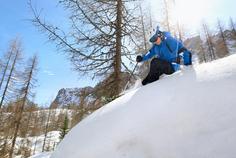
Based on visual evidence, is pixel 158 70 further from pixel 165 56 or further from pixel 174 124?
pixel 174 124

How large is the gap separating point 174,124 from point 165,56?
8.17 feet

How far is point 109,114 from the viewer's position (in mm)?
2984

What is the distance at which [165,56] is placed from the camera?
4.36m

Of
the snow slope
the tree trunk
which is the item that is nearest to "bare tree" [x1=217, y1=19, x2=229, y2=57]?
the tree trunk

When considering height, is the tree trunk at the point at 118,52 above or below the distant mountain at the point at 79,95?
above

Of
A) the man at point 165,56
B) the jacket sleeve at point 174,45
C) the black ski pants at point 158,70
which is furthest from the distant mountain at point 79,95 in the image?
the jacket sleeve at point 174,45

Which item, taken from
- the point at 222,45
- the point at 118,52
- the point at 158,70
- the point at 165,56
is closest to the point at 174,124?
the point at 158,70

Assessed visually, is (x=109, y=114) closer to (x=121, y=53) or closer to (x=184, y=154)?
(x=184, y=154)

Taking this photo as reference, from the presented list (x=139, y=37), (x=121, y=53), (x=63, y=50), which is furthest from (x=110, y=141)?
(x=139, y=37)

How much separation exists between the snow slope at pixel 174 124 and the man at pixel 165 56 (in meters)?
1.14

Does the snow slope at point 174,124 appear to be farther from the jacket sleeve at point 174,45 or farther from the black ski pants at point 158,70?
the jacket sleeve at point 174,45

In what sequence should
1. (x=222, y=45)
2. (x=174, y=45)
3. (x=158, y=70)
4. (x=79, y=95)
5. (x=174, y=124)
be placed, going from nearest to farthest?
(x=174, y=124) → (x=158, y=70) → (x=174, y=45) → (x=79, y=95) → (x=222, y=45)

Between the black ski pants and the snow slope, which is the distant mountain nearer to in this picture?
the black ski pants

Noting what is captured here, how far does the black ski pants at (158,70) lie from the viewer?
4.08 m
